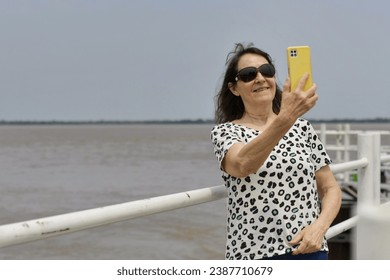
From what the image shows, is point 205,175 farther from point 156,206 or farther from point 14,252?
point 156,206

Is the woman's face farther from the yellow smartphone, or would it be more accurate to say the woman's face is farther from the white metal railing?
the white metal railing

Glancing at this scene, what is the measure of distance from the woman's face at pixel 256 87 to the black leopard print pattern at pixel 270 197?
12 cm

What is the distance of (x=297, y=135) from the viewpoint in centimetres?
271

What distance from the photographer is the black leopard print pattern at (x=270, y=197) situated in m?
2.58

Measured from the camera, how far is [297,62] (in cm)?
249

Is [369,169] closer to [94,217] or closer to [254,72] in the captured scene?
[254,72]

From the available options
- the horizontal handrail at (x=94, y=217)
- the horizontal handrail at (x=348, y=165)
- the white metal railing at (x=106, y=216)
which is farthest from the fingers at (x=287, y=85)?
the horizontal handrail at (x=348, y=165)

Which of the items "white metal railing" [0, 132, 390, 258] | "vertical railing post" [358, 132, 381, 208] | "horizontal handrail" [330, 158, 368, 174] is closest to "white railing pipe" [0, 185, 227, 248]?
"white metal railing" [0, 132, 390, 258]

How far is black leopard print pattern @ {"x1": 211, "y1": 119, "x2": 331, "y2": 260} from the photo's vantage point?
2578mm

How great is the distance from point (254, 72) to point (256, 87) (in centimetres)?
6

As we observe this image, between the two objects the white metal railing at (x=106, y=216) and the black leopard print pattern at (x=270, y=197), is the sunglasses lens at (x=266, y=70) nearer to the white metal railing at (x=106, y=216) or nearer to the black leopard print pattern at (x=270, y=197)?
the black leopard print pattern at (x=270, y=197)

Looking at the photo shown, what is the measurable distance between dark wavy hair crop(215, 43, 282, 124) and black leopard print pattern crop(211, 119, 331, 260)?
0.20m

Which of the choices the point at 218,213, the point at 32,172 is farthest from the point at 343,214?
the point at 32,172
